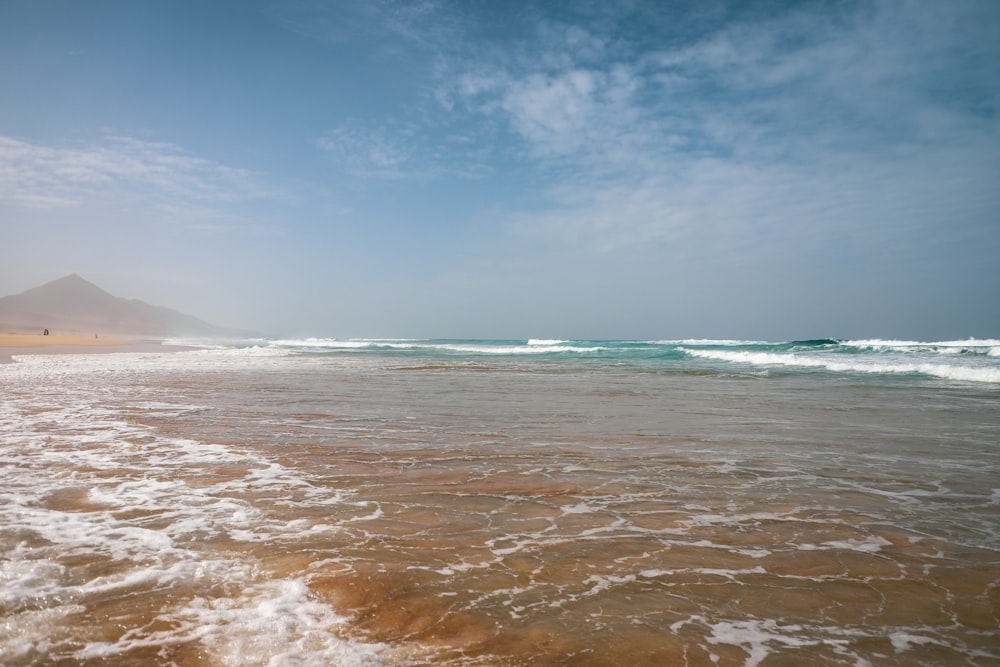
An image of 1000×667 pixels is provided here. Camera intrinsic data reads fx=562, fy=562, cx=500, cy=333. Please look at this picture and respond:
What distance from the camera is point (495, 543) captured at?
3.74 metres

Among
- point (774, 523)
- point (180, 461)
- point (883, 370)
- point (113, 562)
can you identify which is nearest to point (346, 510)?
point (113, 562)

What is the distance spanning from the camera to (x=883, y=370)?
70.1 feet

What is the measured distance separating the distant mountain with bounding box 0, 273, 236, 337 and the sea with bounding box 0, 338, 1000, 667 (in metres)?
123

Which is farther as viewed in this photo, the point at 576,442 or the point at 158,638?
the point at 576,442

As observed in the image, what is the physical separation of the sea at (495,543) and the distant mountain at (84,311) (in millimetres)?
123273

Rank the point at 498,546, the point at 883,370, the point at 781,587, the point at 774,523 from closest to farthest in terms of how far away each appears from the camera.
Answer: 1. the point at 781,587
2. the point at 498,546
3. the point at 774,523
4. the point at 883,370

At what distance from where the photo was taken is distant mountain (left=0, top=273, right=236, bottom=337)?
115131 mm

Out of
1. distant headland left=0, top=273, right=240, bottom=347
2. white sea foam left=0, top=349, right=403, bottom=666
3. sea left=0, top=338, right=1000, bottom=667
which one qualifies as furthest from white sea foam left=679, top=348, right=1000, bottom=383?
distant headland left=0, top=273, right=240, bottom=347

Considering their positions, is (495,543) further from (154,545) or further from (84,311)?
(84,311)

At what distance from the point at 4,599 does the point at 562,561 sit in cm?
292

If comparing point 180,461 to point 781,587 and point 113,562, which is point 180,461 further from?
point 781,587

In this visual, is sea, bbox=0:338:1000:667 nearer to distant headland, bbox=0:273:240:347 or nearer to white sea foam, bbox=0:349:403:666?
white sea foam, bbox=0:349:403:666

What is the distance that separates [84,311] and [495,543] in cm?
16061

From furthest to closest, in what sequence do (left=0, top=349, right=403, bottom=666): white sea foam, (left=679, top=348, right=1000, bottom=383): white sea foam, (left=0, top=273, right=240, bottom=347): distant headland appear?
(left=0, top=273, right=240, bottom=347): distant headland
(left=679, top=348, right=1000, bottom=383): white sea foam
(left=0, top=349, right=403, bottom=666): white sea foam
